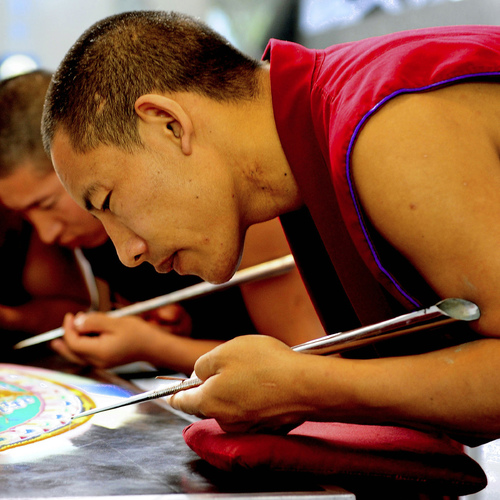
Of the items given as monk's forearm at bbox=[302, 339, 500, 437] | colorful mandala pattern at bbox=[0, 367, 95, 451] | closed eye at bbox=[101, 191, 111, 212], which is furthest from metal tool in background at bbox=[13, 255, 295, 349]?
monk's forearm at bbox=[302, 339, 500, 437]

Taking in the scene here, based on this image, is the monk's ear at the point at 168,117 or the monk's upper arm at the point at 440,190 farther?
the monk's ear at the point at 168,117

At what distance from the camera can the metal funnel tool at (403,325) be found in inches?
30.8

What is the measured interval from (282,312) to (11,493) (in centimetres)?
98

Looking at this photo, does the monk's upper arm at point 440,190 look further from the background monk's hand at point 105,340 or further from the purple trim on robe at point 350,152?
the background monk's hand at point 105,340

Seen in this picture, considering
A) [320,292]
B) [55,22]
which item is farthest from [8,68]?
[320,292]

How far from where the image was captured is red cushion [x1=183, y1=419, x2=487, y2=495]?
2.70 feet

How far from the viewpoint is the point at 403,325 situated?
0.84m

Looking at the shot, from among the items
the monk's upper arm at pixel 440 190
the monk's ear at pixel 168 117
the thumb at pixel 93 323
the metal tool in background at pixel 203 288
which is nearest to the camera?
the monk's upper arm at pixel 440 190

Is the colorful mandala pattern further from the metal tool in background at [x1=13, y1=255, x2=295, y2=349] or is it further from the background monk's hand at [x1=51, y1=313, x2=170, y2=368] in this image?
the metal tool in background at [x1=13, y1=255, x2=295, y2=349]

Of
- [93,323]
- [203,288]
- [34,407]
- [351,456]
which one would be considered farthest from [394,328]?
[93,323]

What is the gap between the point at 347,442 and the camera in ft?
2.91

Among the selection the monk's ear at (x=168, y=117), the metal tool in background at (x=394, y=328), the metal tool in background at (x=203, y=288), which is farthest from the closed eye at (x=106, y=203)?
the metal tool in background at (x=203, y=288)

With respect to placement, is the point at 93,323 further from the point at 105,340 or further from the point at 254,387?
the point at 254,387

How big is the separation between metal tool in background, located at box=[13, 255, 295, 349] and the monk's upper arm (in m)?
0.82
